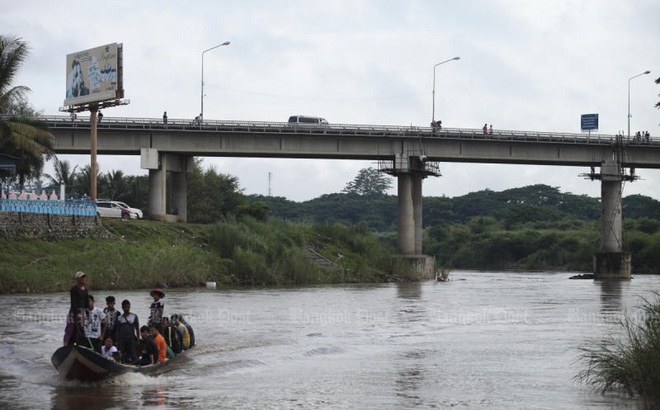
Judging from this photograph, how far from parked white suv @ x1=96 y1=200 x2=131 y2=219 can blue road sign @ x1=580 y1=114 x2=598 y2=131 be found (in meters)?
43.6

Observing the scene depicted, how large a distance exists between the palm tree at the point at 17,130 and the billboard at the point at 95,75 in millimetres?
3536

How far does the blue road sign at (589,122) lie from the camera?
91.4 m

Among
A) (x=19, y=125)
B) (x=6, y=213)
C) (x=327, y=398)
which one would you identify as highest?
(x=19, y=125)

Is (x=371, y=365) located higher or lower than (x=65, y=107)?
Answer: lower

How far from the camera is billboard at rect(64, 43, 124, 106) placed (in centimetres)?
6294

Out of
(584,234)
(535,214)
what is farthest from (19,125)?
(535,214)

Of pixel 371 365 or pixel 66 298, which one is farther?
pixel 66 298

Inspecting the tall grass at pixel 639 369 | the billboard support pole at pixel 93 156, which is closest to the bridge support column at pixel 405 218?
the billboard support pole at pixel 93 156

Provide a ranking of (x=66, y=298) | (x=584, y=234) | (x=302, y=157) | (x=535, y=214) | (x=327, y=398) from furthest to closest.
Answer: (x=535, y=214)
(x=584, y=234)
(x=302, y=157)
(x=66, y=298)
(x=327, y=398)

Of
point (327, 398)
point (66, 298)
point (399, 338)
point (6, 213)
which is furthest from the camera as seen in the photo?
point (6, 213)

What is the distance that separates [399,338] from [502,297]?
2329 centimetres

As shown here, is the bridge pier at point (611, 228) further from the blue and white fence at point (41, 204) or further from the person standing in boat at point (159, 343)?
the person standing in boat at point (159, 343)

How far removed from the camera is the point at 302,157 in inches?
3253

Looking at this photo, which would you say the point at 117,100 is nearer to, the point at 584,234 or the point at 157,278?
the point at 157,278
